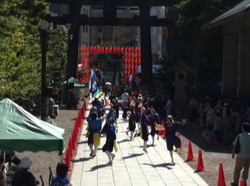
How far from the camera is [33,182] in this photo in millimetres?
10961

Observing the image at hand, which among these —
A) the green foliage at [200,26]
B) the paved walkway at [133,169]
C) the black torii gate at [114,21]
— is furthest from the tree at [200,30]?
the paved walkway at [133,169]

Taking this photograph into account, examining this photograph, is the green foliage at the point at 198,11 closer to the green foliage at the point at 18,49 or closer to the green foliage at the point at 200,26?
the green foliage at the point at 200,26

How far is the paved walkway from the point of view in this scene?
55.7 ft

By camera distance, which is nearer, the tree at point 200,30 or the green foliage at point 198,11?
the green foliage at point 198,11

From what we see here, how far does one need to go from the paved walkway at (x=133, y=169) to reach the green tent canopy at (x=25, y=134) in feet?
15.0

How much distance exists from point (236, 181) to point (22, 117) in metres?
6.39

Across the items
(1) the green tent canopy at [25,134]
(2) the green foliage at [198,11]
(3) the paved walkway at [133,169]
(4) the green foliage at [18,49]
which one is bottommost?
(3) the paved walkway at [133,169]

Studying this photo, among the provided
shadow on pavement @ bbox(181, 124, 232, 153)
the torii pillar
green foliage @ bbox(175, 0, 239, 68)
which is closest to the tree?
green foliage @ bbox(175, 0, 239, 68)

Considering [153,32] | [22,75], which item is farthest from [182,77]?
[153,32]

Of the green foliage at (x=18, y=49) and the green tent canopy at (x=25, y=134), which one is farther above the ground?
the green foliage at (x=18, y=49)

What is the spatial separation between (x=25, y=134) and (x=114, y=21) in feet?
144

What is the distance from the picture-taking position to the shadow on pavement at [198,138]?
78.4 feet

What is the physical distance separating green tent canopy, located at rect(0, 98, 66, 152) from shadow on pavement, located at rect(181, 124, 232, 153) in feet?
40.7

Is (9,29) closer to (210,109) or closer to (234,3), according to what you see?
(210,109)
